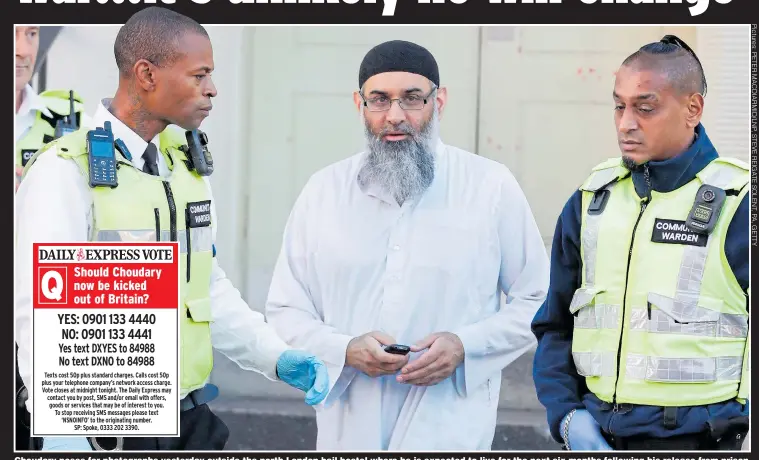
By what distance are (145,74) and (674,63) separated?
201 centimetres

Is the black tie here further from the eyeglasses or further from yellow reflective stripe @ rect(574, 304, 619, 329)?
yellow reflective stripe @ rect(574, 304, 619, 329)

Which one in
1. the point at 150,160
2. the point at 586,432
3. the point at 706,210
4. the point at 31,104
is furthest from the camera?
the point at 31,104

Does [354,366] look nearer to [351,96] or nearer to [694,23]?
[351,96]

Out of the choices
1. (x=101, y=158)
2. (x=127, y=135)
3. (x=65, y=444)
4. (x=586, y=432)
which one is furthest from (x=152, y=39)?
(x=586, y=432)

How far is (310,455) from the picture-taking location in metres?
5.06

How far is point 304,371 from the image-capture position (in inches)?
188

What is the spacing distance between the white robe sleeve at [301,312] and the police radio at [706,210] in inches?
57.5

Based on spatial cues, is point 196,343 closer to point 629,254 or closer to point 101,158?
point 101,158

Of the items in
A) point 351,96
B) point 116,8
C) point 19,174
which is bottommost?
point 19,174

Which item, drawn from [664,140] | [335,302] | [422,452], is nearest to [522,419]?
[422,452]

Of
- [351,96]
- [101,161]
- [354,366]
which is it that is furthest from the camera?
[351,96]

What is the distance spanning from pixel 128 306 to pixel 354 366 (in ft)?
3.15

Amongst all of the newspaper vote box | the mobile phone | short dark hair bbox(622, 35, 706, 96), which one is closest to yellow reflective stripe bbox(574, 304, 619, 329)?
the mobile phone

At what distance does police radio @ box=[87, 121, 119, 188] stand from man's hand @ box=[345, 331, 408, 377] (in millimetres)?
1180
